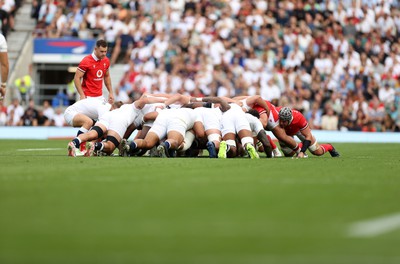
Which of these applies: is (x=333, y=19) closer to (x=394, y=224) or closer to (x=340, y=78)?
(x=340, y=78)

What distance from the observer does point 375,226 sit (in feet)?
20.6

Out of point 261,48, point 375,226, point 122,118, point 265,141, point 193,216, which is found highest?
point 375,226

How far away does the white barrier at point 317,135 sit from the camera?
100ft

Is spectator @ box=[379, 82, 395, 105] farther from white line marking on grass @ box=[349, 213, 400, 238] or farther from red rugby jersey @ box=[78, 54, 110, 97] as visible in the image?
white line marking on grass @ box=[349, 213, 400, 238]

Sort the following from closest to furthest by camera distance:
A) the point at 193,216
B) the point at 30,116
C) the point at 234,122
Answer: the point at 193,216 < the point at 234,122 < the point at 30,116

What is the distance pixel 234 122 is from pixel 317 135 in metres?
14.3

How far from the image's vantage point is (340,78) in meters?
33.0

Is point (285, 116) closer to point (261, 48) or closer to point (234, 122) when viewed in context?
point (234, 122)

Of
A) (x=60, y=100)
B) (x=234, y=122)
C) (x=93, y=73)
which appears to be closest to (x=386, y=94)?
(x=60, y=100)

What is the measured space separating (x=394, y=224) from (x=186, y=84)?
25.7 m

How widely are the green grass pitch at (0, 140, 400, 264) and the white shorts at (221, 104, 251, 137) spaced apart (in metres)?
5.05

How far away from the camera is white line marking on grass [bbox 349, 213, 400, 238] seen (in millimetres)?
5909

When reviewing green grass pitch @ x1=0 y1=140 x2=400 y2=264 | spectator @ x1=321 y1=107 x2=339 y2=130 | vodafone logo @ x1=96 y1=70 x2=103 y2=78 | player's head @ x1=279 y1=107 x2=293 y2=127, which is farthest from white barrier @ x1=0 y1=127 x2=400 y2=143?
green grass pitch @ x1=0 y1=140 x2=400 y2=264

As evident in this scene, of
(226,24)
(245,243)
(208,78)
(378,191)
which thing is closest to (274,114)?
(378,191)
